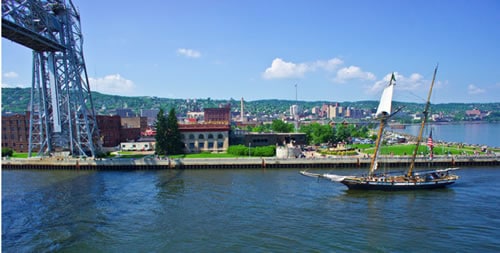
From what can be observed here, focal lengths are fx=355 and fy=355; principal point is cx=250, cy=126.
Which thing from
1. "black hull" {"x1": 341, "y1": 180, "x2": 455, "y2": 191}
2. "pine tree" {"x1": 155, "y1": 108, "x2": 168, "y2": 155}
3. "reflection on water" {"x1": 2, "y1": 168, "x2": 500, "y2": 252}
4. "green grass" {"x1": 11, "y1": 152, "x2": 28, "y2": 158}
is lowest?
"reflection on water" {"x1": 2, "y1": 168, "x2": 500, "y2": 252}

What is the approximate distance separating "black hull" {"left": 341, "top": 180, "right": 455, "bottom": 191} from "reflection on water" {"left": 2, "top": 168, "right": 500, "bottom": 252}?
98 centimetres

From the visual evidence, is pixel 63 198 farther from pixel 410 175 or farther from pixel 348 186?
pixel 410 175

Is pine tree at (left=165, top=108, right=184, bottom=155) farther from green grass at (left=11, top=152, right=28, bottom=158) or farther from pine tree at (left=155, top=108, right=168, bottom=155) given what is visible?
green grass at (left=11, top=152, right=28, bottom=158)

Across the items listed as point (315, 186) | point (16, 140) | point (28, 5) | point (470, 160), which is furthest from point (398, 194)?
point (16, 140)

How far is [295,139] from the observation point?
77.6 metres

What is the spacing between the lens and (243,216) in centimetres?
3012

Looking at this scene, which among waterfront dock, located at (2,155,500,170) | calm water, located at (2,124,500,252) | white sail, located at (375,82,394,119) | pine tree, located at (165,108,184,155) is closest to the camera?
calm water, located at (2,124,500,252)

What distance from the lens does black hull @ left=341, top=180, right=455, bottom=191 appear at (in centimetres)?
3994

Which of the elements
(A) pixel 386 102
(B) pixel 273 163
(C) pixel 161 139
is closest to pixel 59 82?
(C) pixel 161 139

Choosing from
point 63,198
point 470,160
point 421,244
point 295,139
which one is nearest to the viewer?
point 421,244

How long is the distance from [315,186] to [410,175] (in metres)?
11.7

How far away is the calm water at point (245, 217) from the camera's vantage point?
24.4m

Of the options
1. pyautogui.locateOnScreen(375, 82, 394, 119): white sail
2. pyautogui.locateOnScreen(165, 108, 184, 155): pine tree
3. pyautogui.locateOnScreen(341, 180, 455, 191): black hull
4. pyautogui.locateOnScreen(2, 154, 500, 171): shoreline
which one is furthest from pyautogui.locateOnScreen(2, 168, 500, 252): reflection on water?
pyautogui.locateOnScreen(165, 108, 184, 155): pine tree

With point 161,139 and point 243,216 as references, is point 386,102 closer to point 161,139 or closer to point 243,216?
point 243,216
